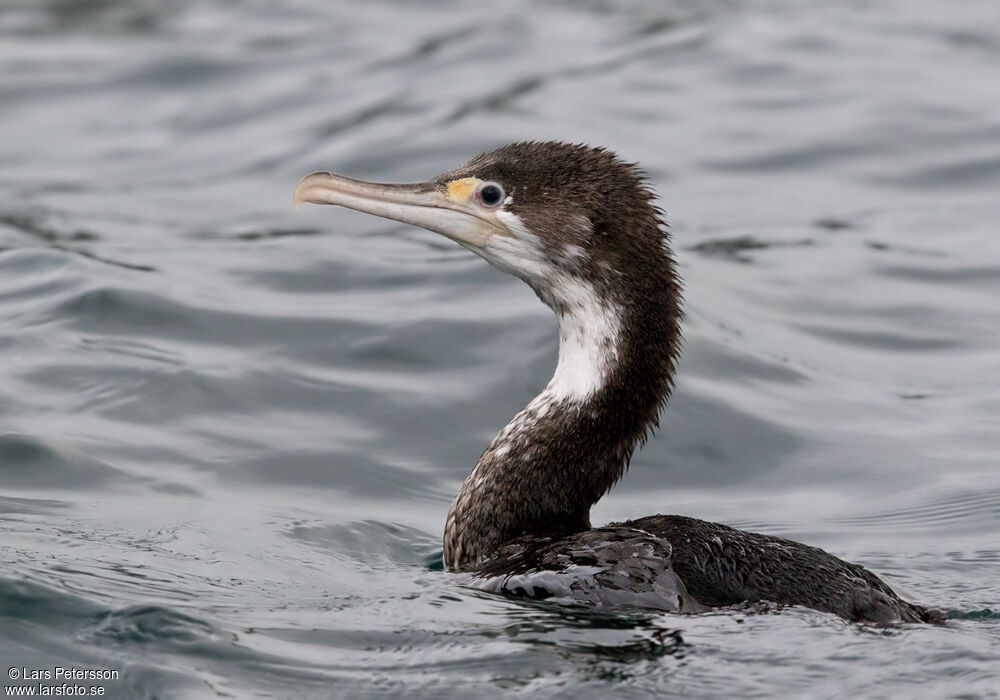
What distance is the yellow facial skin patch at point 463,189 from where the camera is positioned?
6148 millimetres

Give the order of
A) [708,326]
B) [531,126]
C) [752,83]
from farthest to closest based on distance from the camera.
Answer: [752,83] < [531,126] < [708,326]

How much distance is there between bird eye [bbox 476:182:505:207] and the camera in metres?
6.11

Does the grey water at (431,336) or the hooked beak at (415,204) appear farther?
the hooked beak at (415,204)

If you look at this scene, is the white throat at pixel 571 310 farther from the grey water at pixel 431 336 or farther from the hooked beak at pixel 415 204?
the grey water at pixel 431 336

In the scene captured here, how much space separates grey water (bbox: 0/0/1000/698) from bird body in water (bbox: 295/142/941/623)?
0.40 meters

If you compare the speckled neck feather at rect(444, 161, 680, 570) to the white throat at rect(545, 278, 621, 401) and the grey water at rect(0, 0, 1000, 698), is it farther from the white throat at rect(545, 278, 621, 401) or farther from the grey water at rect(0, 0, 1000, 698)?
the grey water at rect(0, 0, 1000, 698)

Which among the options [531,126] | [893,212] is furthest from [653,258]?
[531,126]

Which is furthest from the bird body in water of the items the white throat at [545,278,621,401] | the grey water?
the grey water

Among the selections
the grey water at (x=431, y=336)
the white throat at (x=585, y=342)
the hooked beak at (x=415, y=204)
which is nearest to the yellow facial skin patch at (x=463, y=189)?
the hooked beak at (x=415, y=204)

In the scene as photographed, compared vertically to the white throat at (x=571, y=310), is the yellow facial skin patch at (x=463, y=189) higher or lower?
higher

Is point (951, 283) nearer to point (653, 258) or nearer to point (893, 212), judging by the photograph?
point (893, 212)

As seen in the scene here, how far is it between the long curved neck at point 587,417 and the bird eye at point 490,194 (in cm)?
41

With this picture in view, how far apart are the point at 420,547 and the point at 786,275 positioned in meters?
4.40

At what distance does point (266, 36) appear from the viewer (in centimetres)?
1609
